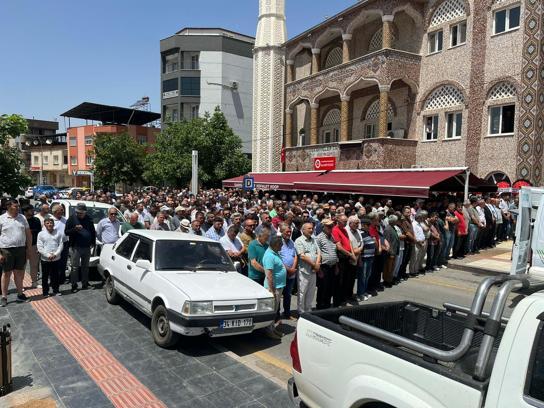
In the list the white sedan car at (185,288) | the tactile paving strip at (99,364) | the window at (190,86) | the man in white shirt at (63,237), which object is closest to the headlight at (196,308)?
the white sedan car at (185,288)

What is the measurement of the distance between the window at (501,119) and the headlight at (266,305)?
17449 millimetres

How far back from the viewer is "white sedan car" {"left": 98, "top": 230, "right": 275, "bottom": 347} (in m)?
5.43

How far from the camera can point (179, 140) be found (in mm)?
35719

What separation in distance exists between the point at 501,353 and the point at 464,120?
20772 millimetres

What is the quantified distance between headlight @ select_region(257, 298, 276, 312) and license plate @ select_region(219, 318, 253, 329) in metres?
0.22

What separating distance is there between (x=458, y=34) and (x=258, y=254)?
1977 cm

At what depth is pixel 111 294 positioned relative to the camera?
301 inches

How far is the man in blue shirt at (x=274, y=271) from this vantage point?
6.29 m

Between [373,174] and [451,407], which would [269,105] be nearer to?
[373,174]

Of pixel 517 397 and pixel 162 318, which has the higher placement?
pixel 517 397

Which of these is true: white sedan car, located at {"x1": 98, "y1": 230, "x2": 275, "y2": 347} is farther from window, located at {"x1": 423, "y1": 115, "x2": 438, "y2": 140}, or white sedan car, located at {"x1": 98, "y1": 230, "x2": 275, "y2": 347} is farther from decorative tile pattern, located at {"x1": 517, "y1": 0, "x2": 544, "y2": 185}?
window, located at {"x1": 423, "y1": 115, "x2": 438, "y2": 140}

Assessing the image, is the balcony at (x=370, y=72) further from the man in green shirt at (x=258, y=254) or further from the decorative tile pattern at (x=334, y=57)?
the man in green shirt at (x=258, y=254)

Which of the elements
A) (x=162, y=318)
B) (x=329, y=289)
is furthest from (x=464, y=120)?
(x=162, y=318)

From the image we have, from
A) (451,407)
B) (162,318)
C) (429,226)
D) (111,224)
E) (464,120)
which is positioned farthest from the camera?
(464,120)
